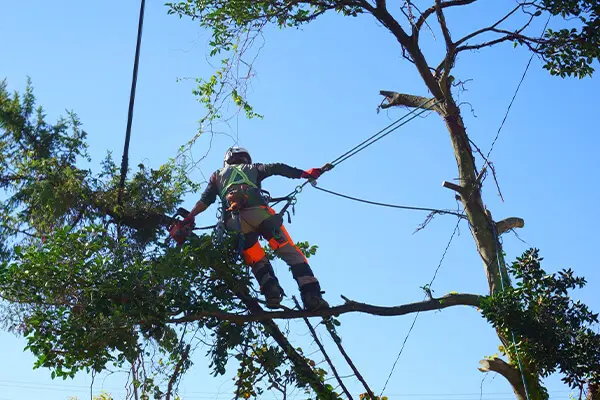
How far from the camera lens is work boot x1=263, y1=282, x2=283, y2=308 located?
27.2ft

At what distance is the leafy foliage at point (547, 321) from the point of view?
8.02 meters

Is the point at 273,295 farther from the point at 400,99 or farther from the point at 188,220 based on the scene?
the point at 400,99

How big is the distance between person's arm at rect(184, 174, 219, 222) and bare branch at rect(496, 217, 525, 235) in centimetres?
275

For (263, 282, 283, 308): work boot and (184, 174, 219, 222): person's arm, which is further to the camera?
(184, 174, 219, 222): person's arm

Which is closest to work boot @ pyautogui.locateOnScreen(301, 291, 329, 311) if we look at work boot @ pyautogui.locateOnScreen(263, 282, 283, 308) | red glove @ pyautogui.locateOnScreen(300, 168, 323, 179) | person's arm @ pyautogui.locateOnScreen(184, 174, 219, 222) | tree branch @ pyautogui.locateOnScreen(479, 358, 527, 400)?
work boot @ pyautogui.locateOnScreen(263, 282, 283, 308)

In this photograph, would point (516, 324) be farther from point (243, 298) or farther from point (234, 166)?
point (234, 166)

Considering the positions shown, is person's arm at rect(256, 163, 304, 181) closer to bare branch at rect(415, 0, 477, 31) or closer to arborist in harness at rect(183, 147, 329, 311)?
arborist in harness at rect(183, 147, 329, 311)

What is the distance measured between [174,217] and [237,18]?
2.21 metres

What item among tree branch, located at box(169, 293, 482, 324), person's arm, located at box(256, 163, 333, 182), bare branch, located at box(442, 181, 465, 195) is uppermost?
bare branch, located at box(442, 181, 465, 195)

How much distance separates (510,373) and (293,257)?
2200mm

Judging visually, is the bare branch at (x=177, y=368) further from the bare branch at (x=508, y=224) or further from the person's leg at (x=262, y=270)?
the bare branch at (x=508, y=224)

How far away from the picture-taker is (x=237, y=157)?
359 inches

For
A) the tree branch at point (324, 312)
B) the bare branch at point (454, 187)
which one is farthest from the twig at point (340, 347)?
the bare branch at point (454, 187)

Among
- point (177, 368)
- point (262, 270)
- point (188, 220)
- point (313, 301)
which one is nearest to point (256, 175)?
point (188, 220)
